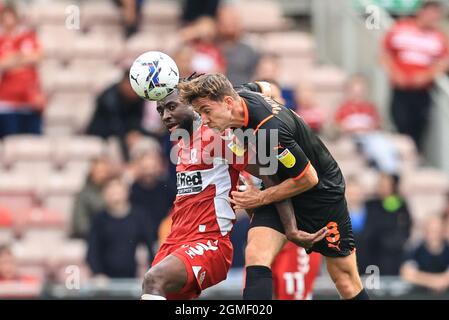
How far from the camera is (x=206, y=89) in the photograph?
8.88m

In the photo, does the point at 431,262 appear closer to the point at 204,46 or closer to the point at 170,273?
the point at 204,46

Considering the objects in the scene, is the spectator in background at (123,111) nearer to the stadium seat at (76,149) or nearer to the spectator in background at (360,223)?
the stadium seat at (76,149)

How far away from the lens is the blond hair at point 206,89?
29.2ft

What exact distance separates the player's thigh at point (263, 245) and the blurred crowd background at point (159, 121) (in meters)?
3.53

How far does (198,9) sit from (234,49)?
1.19m

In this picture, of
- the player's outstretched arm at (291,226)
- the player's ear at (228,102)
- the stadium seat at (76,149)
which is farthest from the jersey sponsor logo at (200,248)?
the stadium seat at (76,149)

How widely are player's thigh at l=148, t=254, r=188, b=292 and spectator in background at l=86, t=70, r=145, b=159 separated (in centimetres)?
566

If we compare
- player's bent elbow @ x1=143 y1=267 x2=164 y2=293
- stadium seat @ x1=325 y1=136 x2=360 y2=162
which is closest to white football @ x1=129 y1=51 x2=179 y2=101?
player's bent elbow @ x1=143 y1=267 x2=164 y2=293

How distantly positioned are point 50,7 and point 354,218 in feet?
17.9

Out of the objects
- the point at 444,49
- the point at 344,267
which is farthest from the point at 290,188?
the point at 444,49

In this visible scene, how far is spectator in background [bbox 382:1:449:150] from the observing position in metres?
15.7

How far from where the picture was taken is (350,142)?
15773 mm
